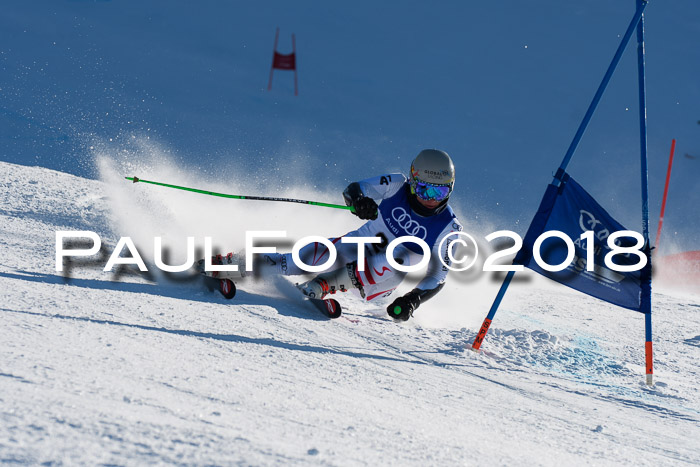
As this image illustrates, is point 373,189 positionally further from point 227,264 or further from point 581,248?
point 581,248

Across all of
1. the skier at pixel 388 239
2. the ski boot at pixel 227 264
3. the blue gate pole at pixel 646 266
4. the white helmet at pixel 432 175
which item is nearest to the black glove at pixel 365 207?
the skier at pixel 388 239

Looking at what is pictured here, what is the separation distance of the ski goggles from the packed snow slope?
37.5 inches

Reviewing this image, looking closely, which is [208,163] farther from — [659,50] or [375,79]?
[659,50]

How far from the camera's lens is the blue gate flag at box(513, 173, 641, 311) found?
4410mm

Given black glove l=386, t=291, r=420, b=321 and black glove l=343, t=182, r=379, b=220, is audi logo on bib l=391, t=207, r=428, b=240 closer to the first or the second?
black glove l=343, t=182, r=379, b=220

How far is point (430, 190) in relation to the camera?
184 inches

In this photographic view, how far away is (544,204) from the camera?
4.58 meters

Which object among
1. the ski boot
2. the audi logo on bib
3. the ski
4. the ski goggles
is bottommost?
the ski

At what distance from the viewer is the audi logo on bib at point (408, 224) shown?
4879mm

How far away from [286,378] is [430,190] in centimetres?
229

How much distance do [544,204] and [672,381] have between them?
1.43 m

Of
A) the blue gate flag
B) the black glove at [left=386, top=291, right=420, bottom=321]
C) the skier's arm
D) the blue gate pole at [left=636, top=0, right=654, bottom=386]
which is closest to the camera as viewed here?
the blue gate pole at [left=636, top=0, right=654, bottom=386]

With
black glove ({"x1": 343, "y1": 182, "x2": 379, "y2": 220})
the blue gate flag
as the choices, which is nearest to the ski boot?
black glove ({"x1": 343, "y1": 182, "x2": 379, "y2": 220})

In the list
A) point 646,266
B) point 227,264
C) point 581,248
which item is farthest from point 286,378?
point 646,266
